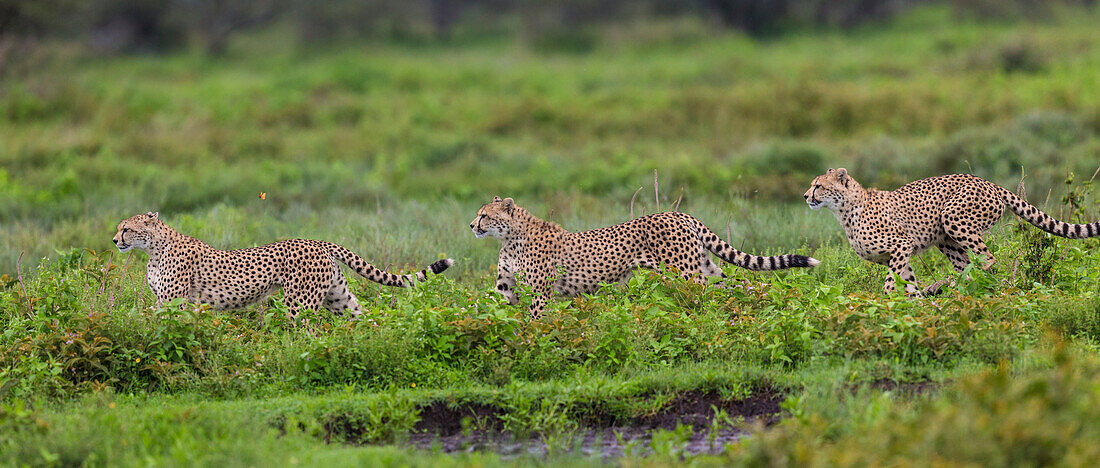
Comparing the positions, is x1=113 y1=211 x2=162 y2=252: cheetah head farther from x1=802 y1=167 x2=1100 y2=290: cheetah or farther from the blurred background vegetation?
x1=802 y1=167 x2=1100 y2=290: cheetah

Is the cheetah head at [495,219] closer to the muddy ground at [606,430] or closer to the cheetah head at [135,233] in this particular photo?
the muddy ground at [606,430]

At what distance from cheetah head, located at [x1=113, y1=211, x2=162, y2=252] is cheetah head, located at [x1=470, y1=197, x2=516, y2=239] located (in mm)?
2381

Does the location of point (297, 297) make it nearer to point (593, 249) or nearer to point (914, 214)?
point (593, 249)

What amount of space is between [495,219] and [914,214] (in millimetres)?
3203

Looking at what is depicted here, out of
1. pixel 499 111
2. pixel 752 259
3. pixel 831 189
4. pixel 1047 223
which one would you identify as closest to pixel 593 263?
pixel 752 259

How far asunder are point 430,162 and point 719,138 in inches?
193

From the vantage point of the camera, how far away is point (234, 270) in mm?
8672

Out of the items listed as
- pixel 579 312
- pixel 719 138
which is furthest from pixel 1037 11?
pixel 579 312

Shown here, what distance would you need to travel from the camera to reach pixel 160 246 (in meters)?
8.88

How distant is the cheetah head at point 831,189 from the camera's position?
30.1 ft

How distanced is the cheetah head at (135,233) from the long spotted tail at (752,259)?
4102 millimetres

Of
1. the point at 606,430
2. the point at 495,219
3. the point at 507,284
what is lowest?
the point at 606,430

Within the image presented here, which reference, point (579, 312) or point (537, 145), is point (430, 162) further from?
point (579, 312)

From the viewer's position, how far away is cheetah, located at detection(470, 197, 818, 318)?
29.4ft
